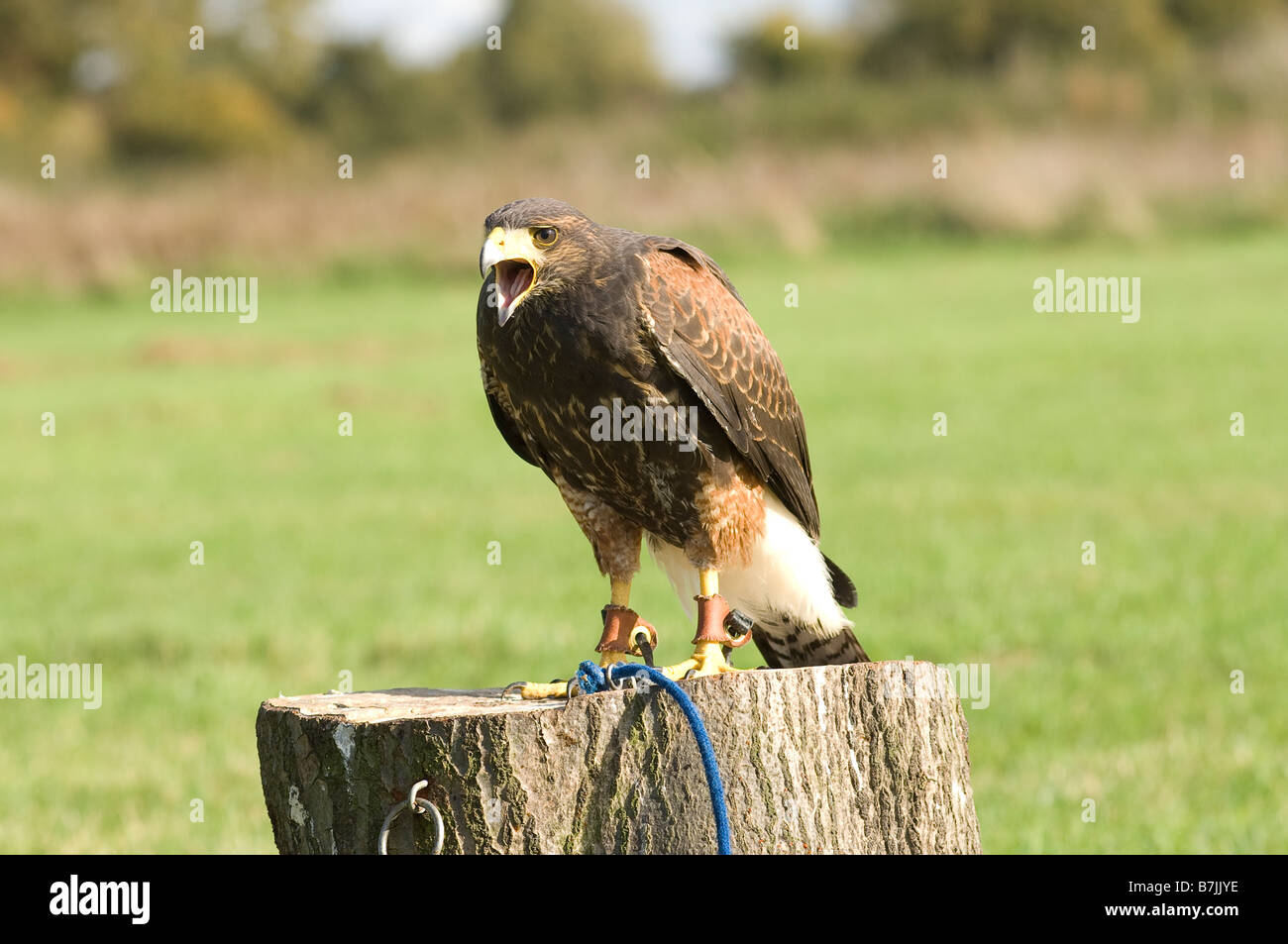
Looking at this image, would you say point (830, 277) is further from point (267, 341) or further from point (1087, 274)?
point (267, 341)

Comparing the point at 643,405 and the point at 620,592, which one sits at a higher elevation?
the point at 643,405

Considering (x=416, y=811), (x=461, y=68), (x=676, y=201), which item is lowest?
(x=416, y=811)

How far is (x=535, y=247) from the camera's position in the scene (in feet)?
12.0

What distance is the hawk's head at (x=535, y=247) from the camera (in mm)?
3600

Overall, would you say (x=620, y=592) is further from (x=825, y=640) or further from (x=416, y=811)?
(x=416, y=811)

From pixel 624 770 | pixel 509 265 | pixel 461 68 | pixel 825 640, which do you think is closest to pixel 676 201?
pixel 825 640

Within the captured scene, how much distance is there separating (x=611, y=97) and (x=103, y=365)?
120 feet

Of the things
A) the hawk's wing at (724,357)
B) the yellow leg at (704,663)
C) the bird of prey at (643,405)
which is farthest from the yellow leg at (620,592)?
the hawk's wing at (724,357)

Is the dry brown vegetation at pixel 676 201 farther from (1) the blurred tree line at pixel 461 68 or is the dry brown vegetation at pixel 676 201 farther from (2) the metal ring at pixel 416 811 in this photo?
(2) the metal ring at pixel 416 811

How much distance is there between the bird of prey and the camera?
3.64m

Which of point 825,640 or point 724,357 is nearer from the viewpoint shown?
point 724,357

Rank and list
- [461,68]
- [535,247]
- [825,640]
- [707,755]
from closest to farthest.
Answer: [707,755] → [535,247] → [825,640] → [461,68]

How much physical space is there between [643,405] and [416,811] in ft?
3.54

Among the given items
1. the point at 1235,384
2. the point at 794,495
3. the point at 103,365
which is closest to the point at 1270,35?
the point at 1235,384
